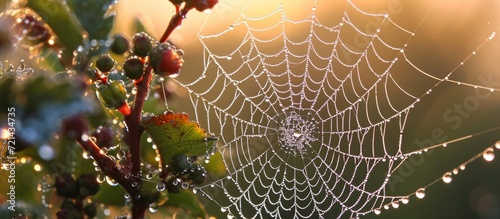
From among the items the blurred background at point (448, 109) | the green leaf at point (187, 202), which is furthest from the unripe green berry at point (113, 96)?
the blurred background at point (448, 109)

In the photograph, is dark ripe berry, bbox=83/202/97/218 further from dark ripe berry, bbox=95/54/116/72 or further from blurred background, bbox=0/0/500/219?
blurred background, bbox=0/0/500/219

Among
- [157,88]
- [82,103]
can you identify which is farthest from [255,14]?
[82,103]

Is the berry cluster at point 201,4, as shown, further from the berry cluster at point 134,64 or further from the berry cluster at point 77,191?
the berry cluster at point 77,191

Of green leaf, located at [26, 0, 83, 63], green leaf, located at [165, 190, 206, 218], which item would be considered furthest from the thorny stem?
green leaf, located at [165, 190, 206, 218]

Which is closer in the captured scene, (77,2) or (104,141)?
(77,2)

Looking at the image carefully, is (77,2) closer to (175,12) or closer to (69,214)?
(175,12)
